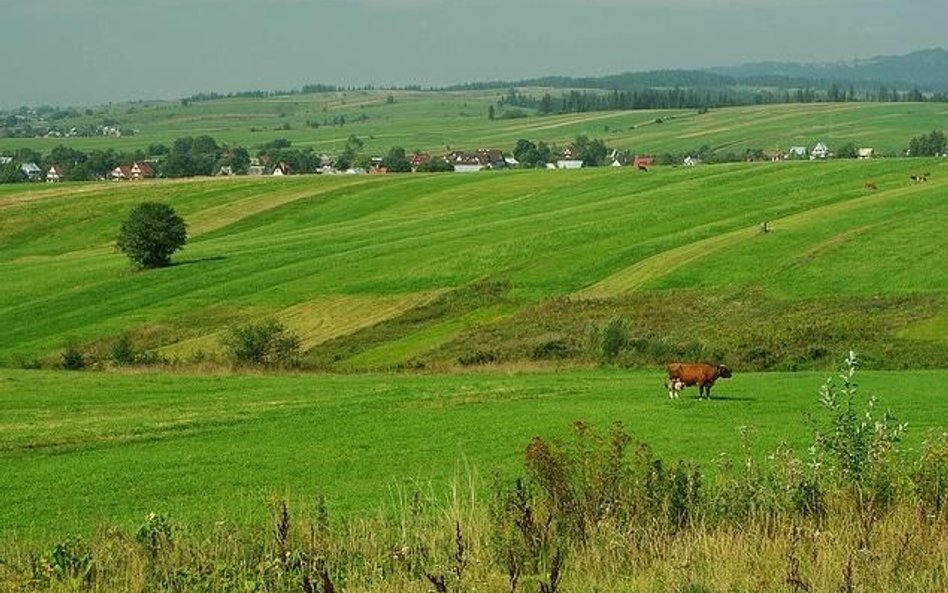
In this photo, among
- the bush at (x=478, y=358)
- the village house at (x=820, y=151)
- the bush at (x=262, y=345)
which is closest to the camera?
the bush at (x=478, y=358)

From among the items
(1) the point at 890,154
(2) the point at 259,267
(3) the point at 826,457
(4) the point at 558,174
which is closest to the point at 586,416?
(3) the point at 826,457

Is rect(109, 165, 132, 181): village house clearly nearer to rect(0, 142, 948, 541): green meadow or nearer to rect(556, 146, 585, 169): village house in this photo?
rect(0, 142, 948, 541): green meadow

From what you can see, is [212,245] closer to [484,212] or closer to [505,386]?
[484,212]

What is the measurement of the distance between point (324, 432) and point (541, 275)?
46.3 meters

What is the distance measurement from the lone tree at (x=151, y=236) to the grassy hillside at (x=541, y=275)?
163 cm

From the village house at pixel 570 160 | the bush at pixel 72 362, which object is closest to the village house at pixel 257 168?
the village house at pixel 570 160

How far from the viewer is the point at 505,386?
1310 inches

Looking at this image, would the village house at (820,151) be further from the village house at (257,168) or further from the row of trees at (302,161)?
the village house at (257,168)

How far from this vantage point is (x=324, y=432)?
2516 centimetres

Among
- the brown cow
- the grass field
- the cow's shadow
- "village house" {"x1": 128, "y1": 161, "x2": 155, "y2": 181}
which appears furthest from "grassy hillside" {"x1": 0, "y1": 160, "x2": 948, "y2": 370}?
"village house" {"x1": 128, "y1": 161, "x2": 155, "y2": 181}

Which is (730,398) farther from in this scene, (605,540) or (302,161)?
(302,161)

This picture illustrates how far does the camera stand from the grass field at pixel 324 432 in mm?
18516

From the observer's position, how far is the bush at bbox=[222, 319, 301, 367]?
5095cm

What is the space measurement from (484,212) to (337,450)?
79.8m
